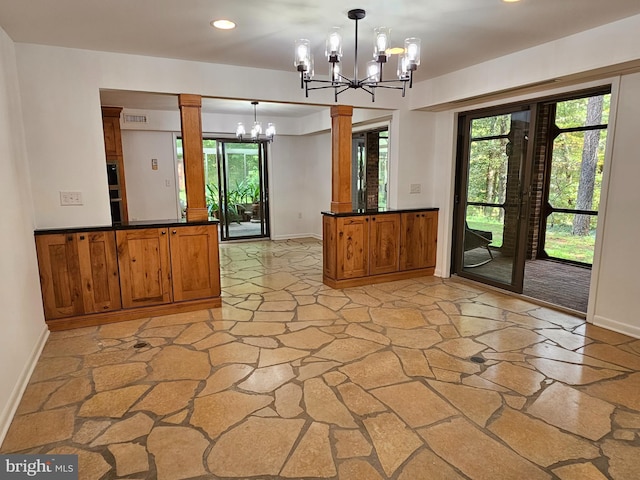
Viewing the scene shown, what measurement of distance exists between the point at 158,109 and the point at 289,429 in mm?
6368

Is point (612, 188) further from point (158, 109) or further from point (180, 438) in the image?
point (158, 109)

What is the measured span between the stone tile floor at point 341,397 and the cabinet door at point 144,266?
24 centimetres

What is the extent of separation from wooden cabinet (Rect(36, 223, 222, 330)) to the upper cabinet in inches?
105

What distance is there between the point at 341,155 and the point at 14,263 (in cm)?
348

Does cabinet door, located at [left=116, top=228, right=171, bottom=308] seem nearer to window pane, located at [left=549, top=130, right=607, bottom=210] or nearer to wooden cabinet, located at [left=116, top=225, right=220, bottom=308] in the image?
wooden cabinet, located at [left=116, top=225, right=220, bottom=308]

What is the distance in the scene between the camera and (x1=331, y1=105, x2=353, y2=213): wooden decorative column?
4.94 m

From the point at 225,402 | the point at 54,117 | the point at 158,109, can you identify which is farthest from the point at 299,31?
the point at 158,109

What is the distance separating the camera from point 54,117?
141 inches

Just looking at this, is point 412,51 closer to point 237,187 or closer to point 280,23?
point 280,23

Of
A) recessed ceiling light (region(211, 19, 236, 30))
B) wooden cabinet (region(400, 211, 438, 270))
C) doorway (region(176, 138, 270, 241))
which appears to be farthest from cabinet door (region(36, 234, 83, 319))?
doorway (region(176, 138, 270, 241))

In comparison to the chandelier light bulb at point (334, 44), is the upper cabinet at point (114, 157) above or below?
below

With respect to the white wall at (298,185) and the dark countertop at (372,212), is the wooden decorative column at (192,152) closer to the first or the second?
the dark countertop at (372,212)

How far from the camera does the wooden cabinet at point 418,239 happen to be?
5.37 metres

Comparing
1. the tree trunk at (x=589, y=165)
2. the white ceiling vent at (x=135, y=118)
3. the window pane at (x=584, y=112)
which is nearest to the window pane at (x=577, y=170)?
the tree trunk at (x=589, y=165)
